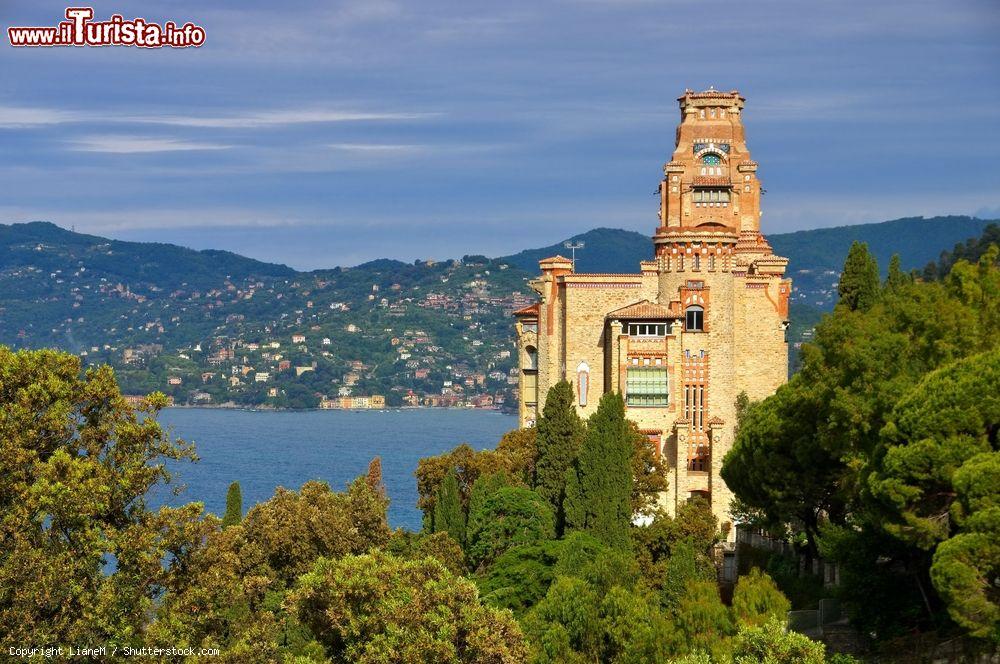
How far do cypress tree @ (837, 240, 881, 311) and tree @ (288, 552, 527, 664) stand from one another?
29.4m

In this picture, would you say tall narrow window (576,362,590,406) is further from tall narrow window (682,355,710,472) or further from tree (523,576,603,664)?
tree (523,576,603,664)

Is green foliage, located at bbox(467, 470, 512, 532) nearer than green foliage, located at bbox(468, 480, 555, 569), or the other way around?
green foliage, located at bbox(468, 480, 555, 569)

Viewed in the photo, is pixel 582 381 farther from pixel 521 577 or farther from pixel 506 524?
pixel 521 577

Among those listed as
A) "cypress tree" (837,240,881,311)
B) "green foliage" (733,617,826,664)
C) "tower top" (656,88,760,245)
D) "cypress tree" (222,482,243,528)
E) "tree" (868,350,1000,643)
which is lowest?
"green foliage" (733,617,826,664)

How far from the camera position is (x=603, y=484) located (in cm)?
5166

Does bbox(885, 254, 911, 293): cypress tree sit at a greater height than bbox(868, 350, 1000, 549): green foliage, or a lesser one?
A: greater

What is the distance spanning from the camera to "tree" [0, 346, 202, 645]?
28.5 meters

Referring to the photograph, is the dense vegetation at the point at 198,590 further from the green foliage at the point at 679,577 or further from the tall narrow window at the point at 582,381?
the tall narrow window at the point at 582,381

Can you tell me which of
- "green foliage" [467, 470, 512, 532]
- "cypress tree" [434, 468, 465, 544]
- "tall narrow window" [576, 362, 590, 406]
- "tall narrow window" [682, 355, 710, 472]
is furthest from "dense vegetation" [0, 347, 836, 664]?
"tall narrow window" [576, 362, 590, 406]

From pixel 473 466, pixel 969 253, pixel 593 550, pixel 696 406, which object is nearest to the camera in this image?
pixel 593 550

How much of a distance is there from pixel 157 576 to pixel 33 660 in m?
3.07

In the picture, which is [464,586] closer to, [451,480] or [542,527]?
[542,527]

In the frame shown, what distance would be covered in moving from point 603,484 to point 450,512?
7629 millimetres

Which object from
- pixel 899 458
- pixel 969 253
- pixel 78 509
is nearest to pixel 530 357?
pixel 899 458
